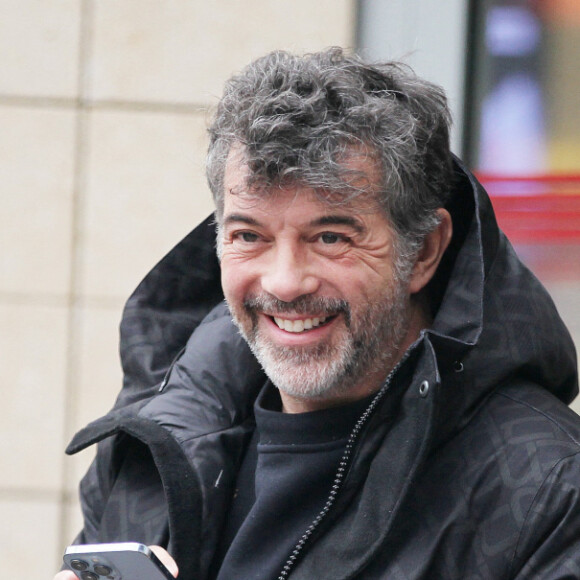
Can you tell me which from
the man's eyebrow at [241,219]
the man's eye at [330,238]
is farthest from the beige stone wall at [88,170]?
the man's eye at [330,238]

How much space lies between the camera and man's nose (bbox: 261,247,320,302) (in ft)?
6.35

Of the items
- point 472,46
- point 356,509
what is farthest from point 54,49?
point 356,509

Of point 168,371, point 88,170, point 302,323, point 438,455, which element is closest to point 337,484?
point 438,455

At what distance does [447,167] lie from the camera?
209cm

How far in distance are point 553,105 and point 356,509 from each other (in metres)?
2.33

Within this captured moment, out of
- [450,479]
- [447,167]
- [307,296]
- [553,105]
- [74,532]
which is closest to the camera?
[450,479]

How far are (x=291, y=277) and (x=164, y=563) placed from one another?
55cm

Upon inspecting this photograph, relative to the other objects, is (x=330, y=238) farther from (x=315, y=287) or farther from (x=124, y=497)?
(x=124, y=497)

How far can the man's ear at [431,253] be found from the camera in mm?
2086

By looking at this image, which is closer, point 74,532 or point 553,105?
point 553,105

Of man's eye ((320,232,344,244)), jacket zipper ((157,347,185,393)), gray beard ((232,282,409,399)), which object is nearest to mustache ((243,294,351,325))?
gray beard ((232,282,409,399))

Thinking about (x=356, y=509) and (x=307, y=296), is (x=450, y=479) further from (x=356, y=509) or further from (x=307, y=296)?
(x=307, y=296)

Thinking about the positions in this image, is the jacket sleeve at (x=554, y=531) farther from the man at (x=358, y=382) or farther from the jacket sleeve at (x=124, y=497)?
the jacket sleeve at (x=124, y=497)

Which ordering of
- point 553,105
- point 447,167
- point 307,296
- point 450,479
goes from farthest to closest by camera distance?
1. point 553,105
2. point 447,167
3. point 307,296
4. point 450,479
